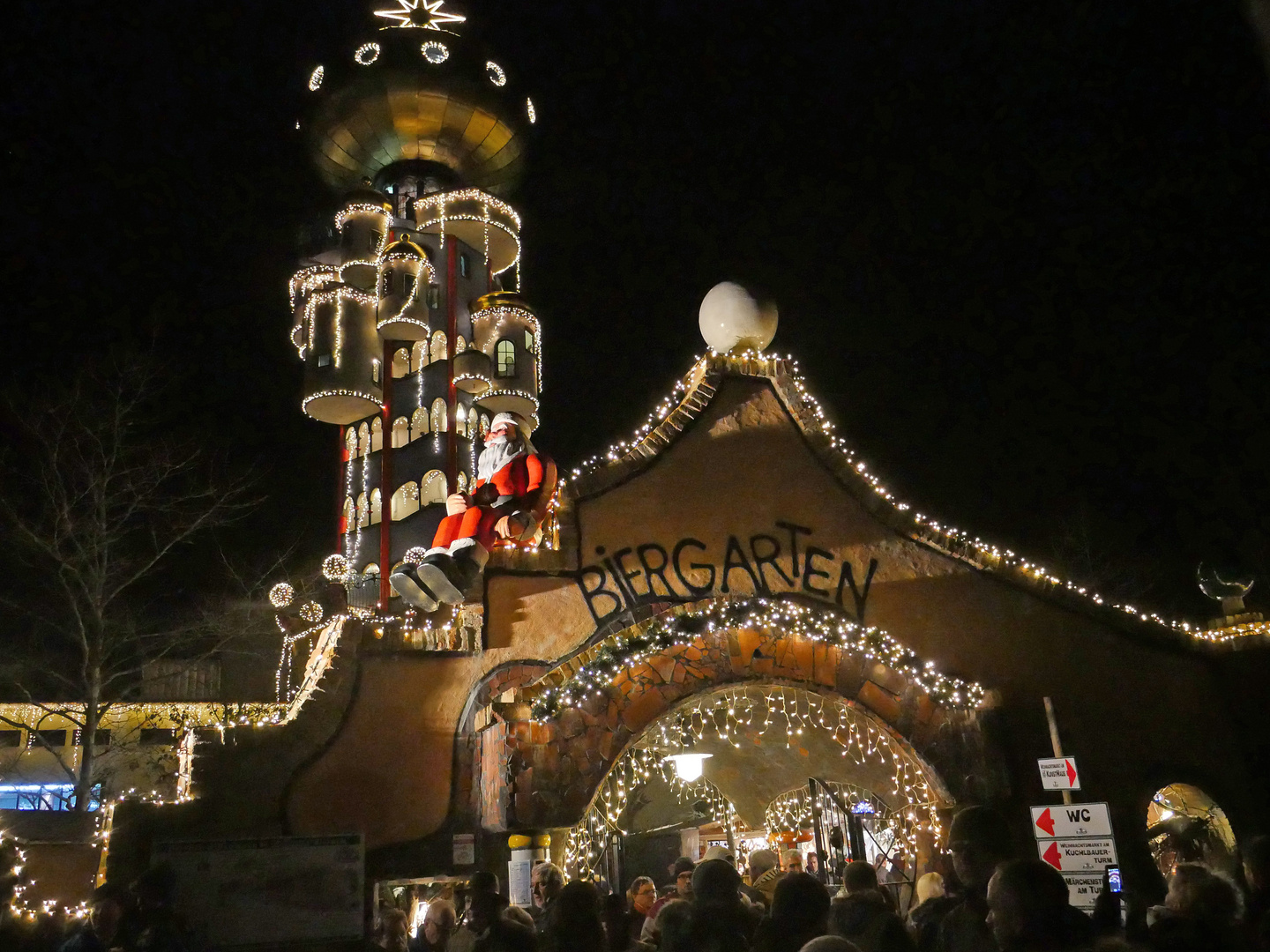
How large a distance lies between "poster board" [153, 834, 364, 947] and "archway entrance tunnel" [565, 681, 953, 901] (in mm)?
2814

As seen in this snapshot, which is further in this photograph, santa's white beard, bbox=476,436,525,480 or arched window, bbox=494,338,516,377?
arched window, bbox=494,338,516,377

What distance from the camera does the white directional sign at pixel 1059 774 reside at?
10742 mm

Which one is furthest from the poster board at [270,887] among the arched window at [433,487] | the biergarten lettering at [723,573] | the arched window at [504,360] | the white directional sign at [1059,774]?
the arched window at [504,360]

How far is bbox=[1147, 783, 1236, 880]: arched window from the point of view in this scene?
12320 millimetres

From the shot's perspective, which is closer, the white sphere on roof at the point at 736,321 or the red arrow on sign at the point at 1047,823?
the red arrow on sign at the point at 1047,823

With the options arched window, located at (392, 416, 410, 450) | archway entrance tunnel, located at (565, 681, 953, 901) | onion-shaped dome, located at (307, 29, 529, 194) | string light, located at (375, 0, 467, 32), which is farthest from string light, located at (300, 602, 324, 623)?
string light, located at (375, 0, 467, 32)

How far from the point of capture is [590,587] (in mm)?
12359

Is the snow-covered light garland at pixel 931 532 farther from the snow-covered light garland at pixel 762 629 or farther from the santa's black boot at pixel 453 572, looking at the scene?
the santa's black boot at pixel 453 572

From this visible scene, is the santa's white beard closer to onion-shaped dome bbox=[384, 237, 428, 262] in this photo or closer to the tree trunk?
the tree trunk

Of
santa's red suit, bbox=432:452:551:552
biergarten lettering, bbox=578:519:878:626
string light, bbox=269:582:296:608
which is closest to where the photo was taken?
santa's red suit, bbox=432:452:551:552

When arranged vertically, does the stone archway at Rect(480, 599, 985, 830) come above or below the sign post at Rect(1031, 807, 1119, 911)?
above

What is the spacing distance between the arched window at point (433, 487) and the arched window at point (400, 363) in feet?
15.8

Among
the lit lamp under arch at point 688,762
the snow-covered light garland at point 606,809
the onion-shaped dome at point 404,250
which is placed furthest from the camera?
the onion-shaped dome at point 404,250

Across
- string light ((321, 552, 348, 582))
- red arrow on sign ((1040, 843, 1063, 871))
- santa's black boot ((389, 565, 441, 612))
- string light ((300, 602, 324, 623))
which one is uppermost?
string light ((321, 552, 348, 582))
